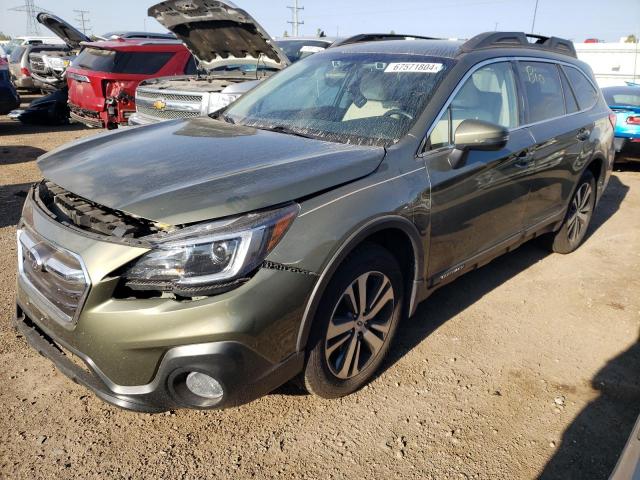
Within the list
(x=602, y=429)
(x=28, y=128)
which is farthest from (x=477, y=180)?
(x=28, y=128)

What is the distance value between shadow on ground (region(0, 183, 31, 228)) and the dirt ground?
1.61 metres

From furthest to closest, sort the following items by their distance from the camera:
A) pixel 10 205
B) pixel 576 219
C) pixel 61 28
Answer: pixel 61 28, pixel 10 205, pixel 576 219

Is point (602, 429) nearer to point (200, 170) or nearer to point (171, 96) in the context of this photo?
point (200, 170)

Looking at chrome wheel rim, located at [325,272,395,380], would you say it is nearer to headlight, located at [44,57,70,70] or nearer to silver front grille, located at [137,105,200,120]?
silver front grille, located at [137,105,200,120]

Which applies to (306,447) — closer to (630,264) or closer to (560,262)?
(560,262)

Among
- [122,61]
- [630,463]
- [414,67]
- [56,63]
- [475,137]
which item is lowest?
[630,463]

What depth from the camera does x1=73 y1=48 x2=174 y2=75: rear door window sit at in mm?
8553

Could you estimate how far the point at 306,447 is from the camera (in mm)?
2430

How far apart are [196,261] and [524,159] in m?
2.52

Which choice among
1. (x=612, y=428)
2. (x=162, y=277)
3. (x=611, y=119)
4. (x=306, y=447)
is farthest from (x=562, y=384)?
(x=611, y=119)

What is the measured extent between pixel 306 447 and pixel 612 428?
61.7 inches

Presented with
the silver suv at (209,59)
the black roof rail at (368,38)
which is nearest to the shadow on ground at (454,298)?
the black roof rail at (368,38)

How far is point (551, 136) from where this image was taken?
391 centimetres

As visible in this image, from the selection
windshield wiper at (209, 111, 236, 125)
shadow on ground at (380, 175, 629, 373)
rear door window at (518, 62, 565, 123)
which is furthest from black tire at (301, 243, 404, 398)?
rear door window at (518, 62, 565, 123)
